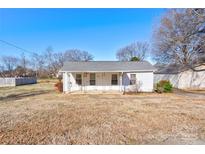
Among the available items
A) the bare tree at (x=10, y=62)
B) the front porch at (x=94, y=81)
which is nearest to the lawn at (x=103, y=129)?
the front porch at (x=94, y=81)

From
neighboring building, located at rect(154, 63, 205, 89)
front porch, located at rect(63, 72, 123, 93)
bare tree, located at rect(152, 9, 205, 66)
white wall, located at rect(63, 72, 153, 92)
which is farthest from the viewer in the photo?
neighboring building, located at rect(154, 63, 205, 89)

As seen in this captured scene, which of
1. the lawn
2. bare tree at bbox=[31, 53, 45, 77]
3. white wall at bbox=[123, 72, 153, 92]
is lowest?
the lawn

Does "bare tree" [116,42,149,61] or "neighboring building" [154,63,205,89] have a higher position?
"bare tree" [116,42,149,61]

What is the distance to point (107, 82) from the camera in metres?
15.8

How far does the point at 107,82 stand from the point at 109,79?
0.37 metres

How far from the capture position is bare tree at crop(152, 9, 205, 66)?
19.3 metres

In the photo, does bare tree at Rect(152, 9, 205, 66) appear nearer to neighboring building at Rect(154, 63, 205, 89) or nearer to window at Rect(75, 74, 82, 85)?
neighboring building at Rect(154, 63, 205, 89)

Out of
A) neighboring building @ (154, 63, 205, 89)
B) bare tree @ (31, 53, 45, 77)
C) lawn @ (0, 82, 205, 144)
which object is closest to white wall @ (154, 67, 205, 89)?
neighboring building @ (154, 63, 205, 89)

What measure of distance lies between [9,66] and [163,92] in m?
64.5

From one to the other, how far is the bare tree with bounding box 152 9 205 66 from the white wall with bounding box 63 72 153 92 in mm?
8771

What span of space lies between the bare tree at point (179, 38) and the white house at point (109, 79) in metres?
8.45
